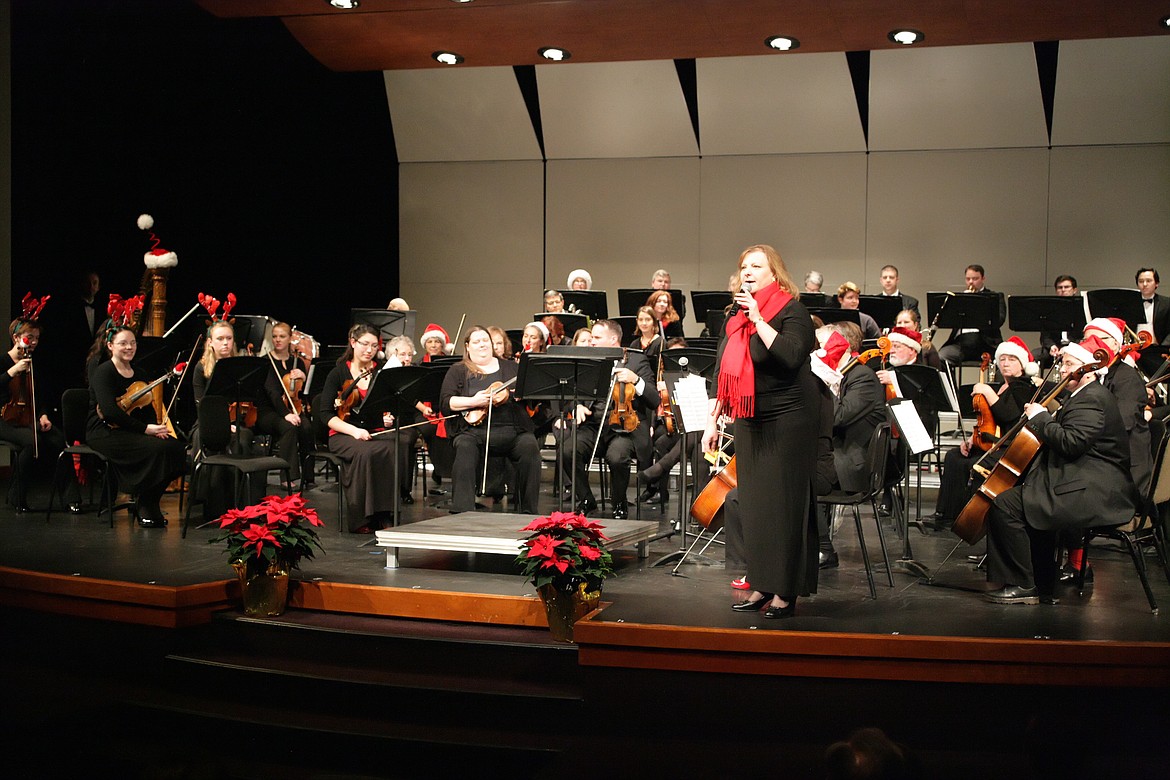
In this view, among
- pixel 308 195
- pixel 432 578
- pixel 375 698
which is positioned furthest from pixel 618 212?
pixel 375 698

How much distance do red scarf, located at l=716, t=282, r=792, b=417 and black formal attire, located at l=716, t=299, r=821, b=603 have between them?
3cm

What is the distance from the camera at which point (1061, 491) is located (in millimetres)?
4066

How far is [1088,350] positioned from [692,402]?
1654 mm

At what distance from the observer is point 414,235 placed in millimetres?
11797

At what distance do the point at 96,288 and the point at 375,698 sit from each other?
16.4ft

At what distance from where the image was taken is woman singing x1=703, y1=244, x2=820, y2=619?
3746mm

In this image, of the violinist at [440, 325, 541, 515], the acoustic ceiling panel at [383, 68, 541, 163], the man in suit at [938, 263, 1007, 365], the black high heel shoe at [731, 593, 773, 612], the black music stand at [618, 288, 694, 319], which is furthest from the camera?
the acoustic ceiling panel at [383, 68, 541, 163]

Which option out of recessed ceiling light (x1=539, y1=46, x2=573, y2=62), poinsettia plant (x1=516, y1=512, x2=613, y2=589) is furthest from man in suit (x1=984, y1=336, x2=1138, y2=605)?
recessed ceiling light (x1=539, y1=46, x2=573, y2=62)

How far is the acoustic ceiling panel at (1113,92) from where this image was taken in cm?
934

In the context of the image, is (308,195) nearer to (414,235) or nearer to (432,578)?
(414,235)

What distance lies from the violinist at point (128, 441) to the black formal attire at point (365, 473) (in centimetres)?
84

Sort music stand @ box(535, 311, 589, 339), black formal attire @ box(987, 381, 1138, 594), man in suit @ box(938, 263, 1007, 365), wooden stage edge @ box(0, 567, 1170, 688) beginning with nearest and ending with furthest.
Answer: wooden stage edge @ box(0, 567, 1170, 688) → black formal attire @ box(987, 381, 1138, 594) → music stand @ box(535, 311, 589, 339) → man in suit @ box(938, 263, 1007, 365)

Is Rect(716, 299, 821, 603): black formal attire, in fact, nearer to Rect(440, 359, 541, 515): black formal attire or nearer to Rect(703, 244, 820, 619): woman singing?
Rect(703, 244, 820, 619): woman singing

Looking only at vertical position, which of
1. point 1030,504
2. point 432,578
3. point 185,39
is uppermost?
point 185,39
